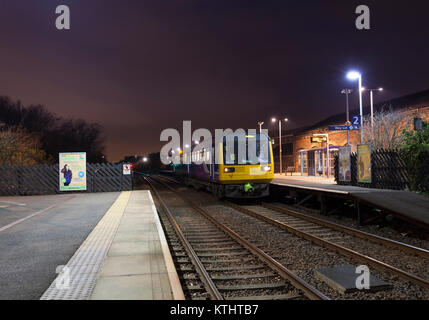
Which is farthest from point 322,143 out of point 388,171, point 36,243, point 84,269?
Answer: point 84,269

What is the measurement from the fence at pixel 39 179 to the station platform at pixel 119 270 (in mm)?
13106

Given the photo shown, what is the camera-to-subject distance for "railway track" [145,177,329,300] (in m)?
4.76

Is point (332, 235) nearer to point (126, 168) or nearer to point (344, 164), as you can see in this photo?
point (344, 164)

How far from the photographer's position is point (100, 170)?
21031mm

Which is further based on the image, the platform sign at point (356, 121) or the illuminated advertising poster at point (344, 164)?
the platform sign at point (356, 121)

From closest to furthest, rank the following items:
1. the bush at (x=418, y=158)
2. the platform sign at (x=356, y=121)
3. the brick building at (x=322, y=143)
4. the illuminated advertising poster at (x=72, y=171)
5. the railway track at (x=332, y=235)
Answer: the railway track at (x=332, y=235), the bush at (x=418, y=158), the platform sign at (x=356, y=121), the illuminated advertising poster at (x=72, y=171), the brick building at (x=322, y=143)

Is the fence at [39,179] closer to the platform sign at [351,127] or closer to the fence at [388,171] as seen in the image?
the platform sign at [351,127]

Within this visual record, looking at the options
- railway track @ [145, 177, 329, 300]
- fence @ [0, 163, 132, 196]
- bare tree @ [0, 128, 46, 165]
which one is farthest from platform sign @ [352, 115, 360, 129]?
bare tree @ [0, 128, 46, 165]

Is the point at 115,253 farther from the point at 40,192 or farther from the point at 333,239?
the point at 40,192

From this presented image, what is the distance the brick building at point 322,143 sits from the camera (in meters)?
Answer: 26.4

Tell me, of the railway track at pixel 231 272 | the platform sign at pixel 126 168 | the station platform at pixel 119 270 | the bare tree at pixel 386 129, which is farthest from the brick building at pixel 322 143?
the station platform at pixel 119 270

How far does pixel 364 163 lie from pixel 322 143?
22059mm

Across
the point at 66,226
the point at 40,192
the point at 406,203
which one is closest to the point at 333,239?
the point at 406,203

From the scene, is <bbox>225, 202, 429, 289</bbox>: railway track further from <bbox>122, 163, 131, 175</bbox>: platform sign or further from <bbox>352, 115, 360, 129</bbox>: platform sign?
<bbox>122, 163, 131, 175</bbox>: platform sign
